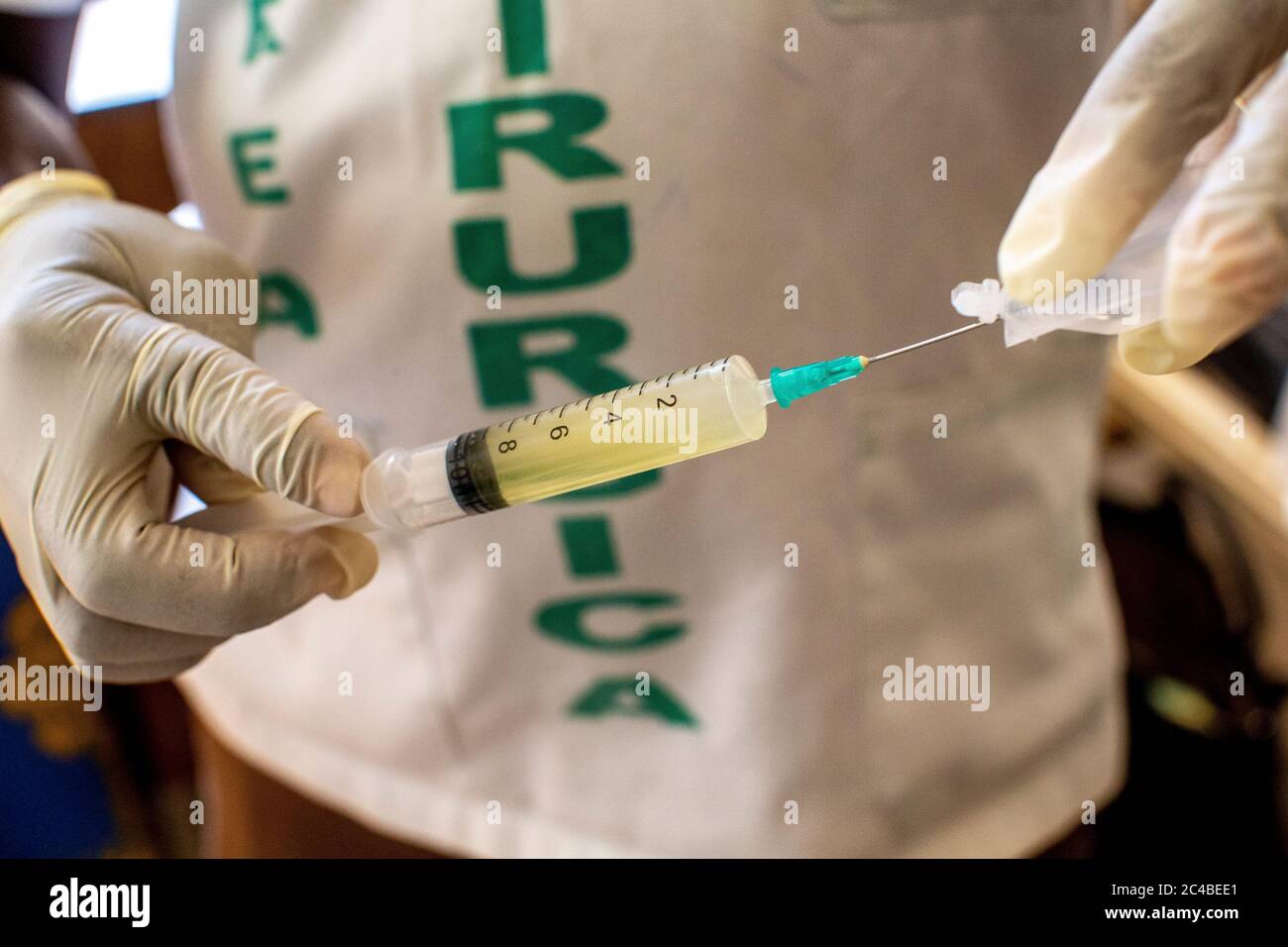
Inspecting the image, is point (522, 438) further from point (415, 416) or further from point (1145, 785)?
point (1145, 785)

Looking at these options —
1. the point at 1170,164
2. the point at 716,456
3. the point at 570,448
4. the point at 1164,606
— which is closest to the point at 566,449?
→ the point at 570,448

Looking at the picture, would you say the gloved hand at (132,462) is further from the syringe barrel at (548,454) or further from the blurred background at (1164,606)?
the blurred background at (1164,606)

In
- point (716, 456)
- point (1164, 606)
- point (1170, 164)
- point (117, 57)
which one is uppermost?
point (117, 57)

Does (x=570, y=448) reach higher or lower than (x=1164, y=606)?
higher

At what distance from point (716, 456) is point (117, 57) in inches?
39.0

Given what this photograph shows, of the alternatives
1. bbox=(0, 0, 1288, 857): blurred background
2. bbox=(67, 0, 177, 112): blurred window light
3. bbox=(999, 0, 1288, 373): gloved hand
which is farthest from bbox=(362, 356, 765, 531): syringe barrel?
bbox=(67, 0, 177, 112): blurred window light

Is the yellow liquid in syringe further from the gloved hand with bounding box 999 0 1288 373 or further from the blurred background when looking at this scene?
the blurred background

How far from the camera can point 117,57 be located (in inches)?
45.8

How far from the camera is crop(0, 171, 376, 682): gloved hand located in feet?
1.55

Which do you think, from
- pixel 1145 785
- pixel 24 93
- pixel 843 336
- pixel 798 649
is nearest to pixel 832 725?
pixel 798 649

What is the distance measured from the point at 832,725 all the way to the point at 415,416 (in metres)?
0.33

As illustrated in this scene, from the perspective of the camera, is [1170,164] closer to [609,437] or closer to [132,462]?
[609,437]

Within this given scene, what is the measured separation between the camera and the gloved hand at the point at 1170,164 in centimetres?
41

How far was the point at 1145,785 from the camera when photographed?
3.39 ft
